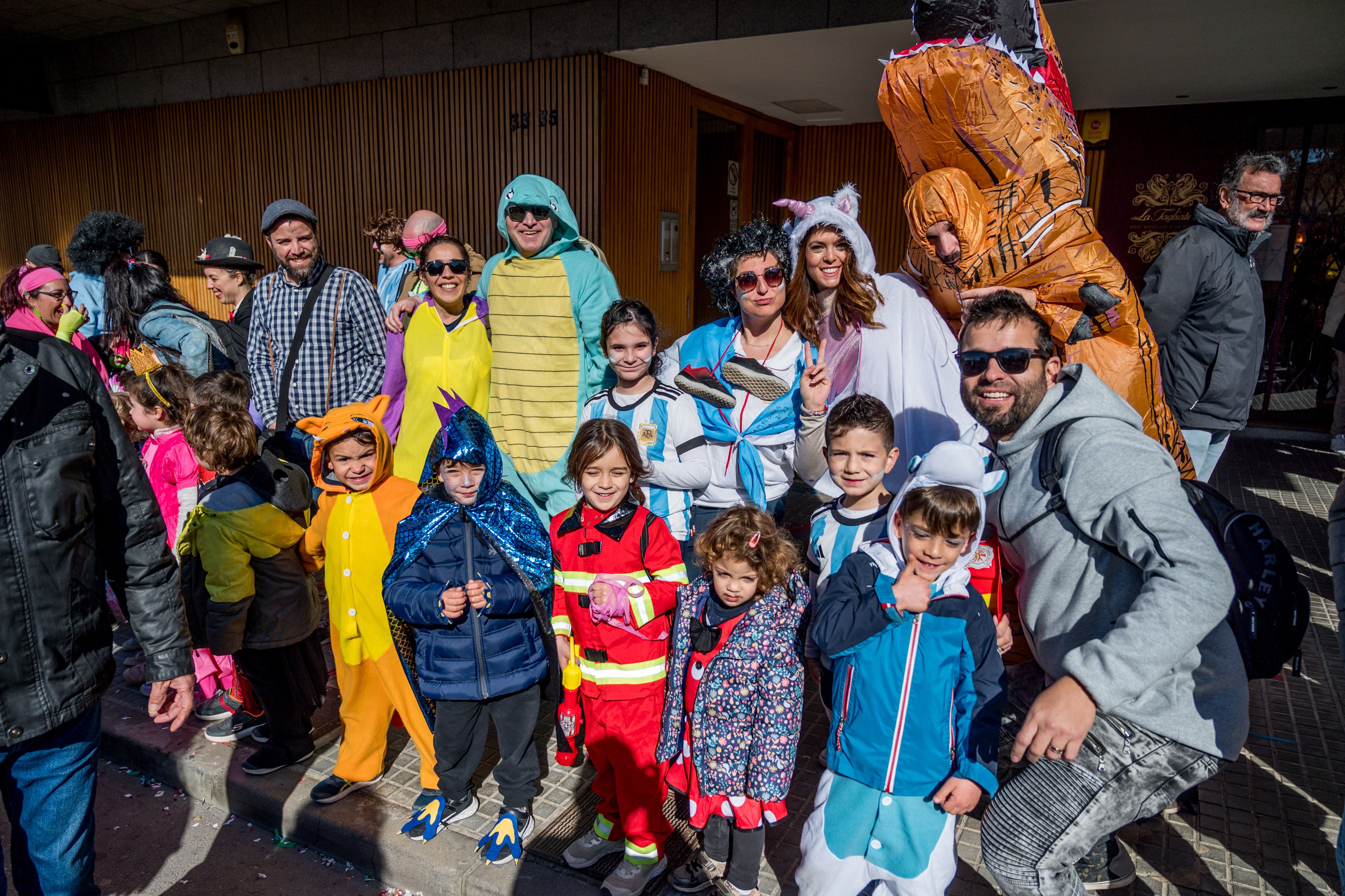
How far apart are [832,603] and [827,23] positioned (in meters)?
6.09

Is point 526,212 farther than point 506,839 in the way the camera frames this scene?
Yes

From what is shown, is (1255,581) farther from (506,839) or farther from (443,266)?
(443,266)

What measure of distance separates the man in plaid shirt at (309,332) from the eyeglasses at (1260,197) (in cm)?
458

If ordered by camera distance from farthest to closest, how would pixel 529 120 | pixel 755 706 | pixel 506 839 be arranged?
pixel 529 120
pixel 506 839
pixel 755 706

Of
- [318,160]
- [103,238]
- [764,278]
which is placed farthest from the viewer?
[318,160]

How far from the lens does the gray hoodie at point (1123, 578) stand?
192 cm

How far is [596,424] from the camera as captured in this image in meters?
2.93

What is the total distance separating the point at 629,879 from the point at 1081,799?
1457 mm

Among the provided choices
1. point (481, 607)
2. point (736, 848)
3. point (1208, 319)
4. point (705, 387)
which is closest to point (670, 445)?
point (705, 387)

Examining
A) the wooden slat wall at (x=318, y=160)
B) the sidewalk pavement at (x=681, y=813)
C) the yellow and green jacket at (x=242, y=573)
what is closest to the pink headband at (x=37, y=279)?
the sidewalk pavement at (x=681, y=813)

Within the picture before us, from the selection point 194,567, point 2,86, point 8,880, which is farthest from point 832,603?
point 2,86

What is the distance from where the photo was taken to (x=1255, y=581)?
2232 millimetres

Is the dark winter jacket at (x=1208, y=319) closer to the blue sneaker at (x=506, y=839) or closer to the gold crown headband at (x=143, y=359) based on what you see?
the blue sneaker at (x=506, y=839)

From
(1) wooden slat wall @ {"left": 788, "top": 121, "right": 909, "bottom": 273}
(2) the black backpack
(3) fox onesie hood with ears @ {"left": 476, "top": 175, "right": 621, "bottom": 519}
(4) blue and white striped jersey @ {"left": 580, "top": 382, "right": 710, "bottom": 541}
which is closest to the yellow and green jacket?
(3) fox onesie hood with ears @ {"left": 476, "top": 175, "right": 621, "bottom": 519}
